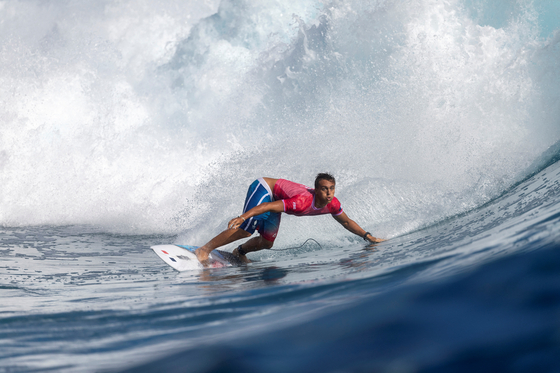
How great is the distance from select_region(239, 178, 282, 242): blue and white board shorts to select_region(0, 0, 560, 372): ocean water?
301 millimetres

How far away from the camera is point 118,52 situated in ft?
48.1

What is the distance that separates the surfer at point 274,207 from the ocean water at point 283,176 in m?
0.32

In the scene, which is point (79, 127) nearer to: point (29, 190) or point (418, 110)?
point (29, 190)

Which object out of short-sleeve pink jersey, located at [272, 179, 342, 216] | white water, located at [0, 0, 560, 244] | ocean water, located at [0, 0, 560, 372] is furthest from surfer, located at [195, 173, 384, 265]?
white water, located at [0, 0, 560, 244]

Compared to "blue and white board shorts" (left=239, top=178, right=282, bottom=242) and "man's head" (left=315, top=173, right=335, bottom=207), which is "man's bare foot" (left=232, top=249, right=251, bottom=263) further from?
"man's head" (left=315, top=173, right=335, bottom=207)

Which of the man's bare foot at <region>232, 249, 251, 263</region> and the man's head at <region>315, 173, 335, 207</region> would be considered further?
the man's bare foot at <region>232, 249, 251, 263</region>

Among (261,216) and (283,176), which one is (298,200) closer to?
(261,216)

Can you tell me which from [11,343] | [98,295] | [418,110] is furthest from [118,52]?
[11,343]

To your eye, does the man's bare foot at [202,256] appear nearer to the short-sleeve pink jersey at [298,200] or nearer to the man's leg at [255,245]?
the man's leg at [255,245]

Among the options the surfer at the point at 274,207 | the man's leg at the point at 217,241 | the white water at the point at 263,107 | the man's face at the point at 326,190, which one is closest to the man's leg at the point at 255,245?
the surfer at the point at 274,207

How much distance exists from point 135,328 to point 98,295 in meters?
1.09

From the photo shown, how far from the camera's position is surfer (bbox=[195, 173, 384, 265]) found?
394 cm

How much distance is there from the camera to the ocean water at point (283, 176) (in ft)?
4.17

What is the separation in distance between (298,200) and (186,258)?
1216 mm
